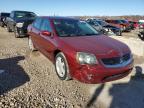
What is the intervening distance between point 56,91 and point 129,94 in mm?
1728

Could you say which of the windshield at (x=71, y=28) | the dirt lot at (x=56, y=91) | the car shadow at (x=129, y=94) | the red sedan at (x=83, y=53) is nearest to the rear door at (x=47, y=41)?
the red sedan at (x=83, y=53)

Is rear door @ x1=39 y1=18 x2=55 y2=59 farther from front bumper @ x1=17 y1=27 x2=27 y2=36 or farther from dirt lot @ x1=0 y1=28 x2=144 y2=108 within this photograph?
front bumper @ x1=17 y1=27 x2=27 y2=36

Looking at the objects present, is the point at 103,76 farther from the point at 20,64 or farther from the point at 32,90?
the point at 20,64

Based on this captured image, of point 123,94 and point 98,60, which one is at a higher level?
point 98,60

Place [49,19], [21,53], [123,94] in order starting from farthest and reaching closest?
[21,53], [49,19], [123,94]

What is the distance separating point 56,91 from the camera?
188 inches

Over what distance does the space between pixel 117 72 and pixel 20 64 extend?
342cm

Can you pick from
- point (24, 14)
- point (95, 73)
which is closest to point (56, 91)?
point (95, 73)

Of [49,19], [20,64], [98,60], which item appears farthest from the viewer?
[20,64]

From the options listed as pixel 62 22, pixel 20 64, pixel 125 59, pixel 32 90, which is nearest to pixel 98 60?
pixel 125 59

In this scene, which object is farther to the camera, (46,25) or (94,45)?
(46,25)

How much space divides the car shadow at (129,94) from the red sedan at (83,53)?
1.28ft

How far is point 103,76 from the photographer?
4547 mm

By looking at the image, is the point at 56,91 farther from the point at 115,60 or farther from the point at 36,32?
the point at 36,32
